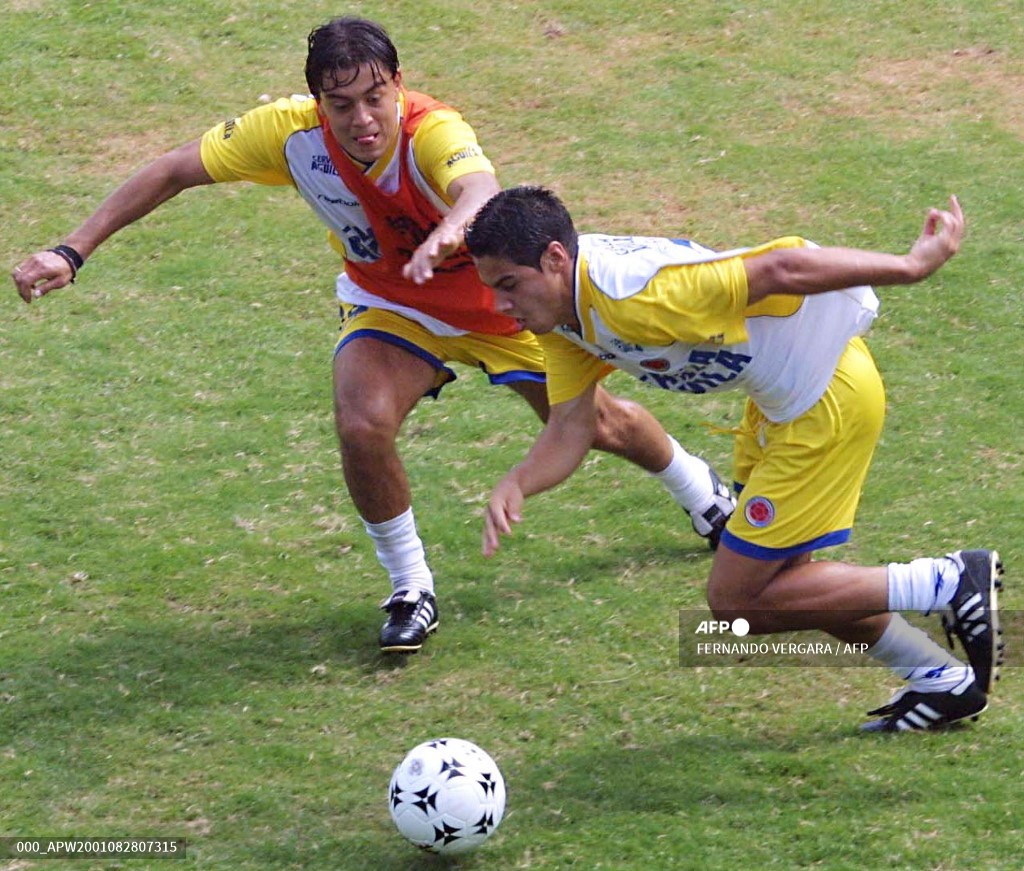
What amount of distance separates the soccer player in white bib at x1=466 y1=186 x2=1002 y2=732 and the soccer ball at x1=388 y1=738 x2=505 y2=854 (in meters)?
0.67

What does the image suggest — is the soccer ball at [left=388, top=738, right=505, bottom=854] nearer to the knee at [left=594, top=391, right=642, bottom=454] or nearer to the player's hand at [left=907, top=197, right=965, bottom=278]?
the knee at [left=594, top=391, right=642, bottom=454]

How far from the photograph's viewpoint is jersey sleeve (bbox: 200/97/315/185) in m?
5.80

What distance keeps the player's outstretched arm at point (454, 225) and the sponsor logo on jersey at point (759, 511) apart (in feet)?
4.24

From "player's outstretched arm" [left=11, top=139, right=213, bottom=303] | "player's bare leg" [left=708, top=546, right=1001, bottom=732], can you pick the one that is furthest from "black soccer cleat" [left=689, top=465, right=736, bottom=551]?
"player's outstretched arm" [left=11, top=139, right=213, bottom=303]

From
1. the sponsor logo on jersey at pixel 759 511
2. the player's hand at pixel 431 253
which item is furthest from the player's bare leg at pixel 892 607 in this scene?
the player's hand at pixel 431 253

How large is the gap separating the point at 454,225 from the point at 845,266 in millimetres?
1290

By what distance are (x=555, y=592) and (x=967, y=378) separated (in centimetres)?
267

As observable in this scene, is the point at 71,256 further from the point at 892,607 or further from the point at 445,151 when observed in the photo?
the point at 892,607

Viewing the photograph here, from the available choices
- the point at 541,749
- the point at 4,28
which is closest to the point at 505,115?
the point at 4,28

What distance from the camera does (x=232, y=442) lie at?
24.2ft

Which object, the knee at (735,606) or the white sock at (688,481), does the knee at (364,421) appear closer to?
the white sock at (688,481)

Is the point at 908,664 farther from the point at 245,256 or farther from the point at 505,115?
the point at 505,115

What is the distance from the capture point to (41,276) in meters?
5.48

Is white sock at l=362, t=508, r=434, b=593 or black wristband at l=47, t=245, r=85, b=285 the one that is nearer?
black wristband at l=47, t=245, r=85, b=285
